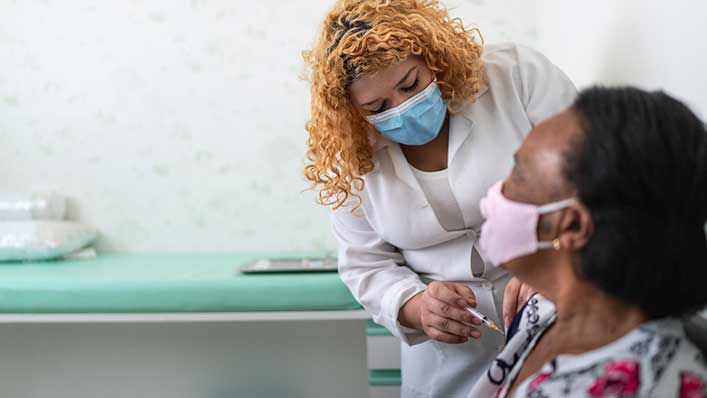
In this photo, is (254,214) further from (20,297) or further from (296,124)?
(20,297)

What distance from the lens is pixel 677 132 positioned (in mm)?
807

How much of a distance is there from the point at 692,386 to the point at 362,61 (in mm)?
Answer: 835

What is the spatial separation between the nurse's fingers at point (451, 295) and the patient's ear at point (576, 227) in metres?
0.49

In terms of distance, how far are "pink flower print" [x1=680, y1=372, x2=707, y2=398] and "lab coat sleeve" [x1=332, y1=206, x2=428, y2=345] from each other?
2.41ft

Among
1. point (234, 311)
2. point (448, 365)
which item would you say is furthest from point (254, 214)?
point (448, 365)

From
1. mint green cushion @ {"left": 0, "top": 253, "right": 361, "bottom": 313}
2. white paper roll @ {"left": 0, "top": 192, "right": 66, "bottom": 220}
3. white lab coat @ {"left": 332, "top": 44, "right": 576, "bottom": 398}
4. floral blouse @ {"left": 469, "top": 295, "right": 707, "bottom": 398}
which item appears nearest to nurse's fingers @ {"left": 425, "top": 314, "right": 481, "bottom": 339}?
white lab coat @ {"left": 332, "top": 44, "right": 576, "bottom": 398}

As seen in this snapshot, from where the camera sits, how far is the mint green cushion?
7.25 feet

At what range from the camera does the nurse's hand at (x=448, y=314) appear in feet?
4.34

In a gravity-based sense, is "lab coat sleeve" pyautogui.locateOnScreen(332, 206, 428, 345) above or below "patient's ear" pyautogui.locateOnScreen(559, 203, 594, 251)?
below

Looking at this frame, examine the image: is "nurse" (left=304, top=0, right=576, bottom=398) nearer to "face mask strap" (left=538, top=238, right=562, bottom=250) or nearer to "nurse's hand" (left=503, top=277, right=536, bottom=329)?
"nurse's hand" (left=503, top=277, right=536, bottom=329)

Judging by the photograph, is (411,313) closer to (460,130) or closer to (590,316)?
(460,130)

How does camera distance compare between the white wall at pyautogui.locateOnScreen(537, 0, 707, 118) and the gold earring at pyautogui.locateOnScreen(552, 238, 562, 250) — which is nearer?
the gold earring at pyautogui.locateOnScreen(552, 238, 562, 250)

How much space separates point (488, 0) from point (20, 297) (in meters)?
2.06

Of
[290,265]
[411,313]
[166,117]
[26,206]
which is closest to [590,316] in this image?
[411,313]
